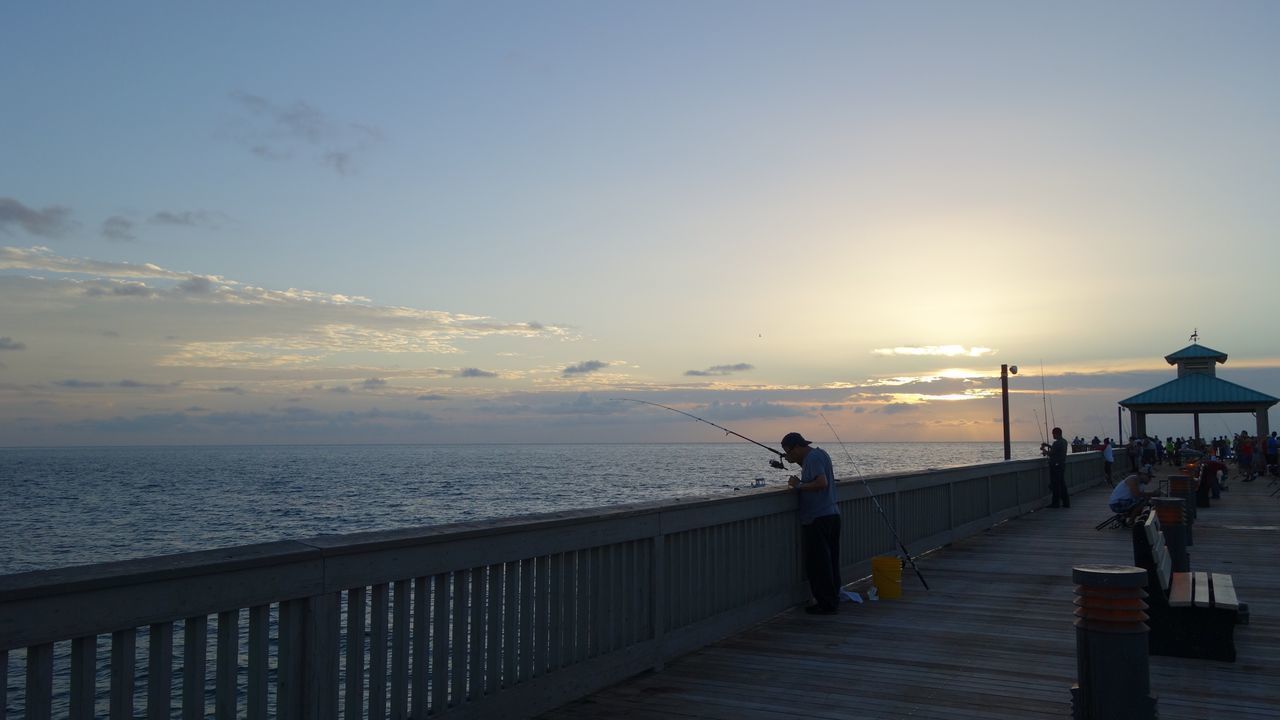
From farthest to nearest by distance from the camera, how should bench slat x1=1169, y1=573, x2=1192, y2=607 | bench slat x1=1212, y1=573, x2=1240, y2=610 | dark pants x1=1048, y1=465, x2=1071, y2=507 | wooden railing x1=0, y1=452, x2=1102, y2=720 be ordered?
dark pants x1=1048, y1=465, x2=1071, y2=507
bench slat x1=1169, y1=573, x2=1192, y2=607
bench slat x1=1212, y1=573, x2=1240, y2=610
wooden railing x1=0, y1=452, x2=1102, y2=720

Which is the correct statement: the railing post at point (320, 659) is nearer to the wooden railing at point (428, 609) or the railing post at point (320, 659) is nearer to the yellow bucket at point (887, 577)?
the wooden railing at point (428, 609)

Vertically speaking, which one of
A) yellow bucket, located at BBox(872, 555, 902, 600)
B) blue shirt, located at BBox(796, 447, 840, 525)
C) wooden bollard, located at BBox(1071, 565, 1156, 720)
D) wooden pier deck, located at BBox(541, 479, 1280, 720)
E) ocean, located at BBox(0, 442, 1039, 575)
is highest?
blue shirt, located at BBox(796, 447, 840, 525)

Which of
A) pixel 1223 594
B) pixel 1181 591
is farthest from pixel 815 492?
pixel 1223 594

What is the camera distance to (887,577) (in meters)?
9.06

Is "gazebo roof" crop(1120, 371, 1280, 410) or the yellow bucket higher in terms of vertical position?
"gazebo roof" crop(1120, 371, 1280, 410)

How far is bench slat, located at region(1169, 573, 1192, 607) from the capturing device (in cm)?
674

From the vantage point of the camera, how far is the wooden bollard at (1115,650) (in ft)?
14.4

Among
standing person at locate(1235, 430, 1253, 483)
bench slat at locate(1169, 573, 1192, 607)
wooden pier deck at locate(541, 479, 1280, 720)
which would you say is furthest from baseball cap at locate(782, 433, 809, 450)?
standing person at locate(1235, 430, 1253, 483)

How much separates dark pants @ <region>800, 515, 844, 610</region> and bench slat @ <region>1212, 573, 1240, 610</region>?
111 inches

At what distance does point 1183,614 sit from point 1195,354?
42.7 meters

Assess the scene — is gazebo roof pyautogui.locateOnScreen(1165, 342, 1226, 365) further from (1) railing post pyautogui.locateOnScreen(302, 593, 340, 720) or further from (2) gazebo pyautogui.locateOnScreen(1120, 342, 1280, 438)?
(1) railing post pyautogui.locateOnScreen(302, 593, 340, 720)

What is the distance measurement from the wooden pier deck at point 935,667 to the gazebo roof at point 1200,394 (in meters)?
32.8

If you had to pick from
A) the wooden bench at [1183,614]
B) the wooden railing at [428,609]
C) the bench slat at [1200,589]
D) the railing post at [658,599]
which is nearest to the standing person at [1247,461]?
the bench slat at [1200,589]

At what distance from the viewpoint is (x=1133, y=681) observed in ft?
Result: 14.4
